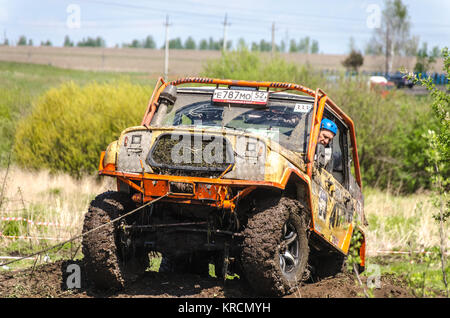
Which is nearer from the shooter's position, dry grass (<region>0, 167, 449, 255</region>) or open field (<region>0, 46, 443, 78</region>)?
dry grass (<region>0, 167, 449, 255</region>)

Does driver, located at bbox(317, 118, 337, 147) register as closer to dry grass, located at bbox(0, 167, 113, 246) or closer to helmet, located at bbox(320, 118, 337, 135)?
helmet, located at bbox(320, 118, 337, 135)

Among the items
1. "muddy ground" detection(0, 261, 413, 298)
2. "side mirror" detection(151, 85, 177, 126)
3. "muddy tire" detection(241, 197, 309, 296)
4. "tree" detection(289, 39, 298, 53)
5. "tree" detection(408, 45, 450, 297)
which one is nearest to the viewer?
"tree" detection(408, 45, 450, 297)

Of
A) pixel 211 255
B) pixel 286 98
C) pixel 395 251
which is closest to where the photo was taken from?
pixel 211 255

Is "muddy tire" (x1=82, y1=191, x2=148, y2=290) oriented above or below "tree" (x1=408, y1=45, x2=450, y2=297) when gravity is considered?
below

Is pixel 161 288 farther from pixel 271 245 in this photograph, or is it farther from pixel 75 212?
pixel 75 212

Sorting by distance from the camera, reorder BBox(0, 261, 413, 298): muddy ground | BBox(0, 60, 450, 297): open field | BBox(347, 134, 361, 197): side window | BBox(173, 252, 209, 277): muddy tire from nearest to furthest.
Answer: BBox(0, 261, 413, 298): muddy ground → BBox(0, 60, 450, 297): open field → BBox(173, 252, 209, 277): muddy tire → BBox(347, 134, 361, 197): side window

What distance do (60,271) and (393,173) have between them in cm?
1843

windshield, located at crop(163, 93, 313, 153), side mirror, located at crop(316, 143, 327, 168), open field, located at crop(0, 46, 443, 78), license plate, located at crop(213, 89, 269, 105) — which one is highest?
license plate, located at crop(213, 89, 269, 105)

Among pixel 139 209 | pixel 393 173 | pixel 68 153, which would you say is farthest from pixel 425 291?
pixel 393 173

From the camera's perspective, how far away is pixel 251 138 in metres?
6.06

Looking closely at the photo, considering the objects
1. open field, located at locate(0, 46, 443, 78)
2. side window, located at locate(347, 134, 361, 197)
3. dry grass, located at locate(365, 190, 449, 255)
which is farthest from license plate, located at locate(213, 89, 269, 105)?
open field, located at locate(0, 46, 443, 78)

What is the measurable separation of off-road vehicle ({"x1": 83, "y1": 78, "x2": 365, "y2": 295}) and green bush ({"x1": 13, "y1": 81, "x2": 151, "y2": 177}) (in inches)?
571

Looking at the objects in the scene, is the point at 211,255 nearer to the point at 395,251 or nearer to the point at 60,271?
the point at 60,271

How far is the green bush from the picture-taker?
2141 centimetres
